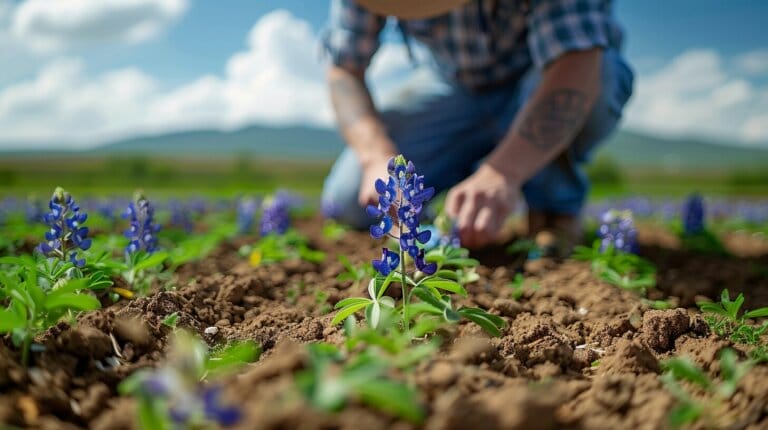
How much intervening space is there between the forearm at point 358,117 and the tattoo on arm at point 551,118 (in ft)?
2.50

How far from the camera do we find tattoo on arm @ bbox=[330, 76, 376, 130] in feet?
12.0

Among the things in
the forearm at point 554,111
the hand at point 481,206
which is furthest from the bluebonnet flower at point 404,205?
the forearm at point 554,111

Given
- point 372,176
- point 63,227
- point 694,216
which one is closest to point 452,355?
point 63,227

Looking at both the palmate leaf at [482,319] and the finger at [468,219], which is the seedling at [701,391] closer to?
the palmate leaf at [482,319]

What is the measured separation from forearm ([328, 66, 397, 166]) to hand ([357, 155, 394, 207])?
0.09ft

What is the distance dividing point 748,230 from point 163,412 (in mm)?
5934

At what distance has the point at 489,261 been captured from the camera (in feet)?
10.5

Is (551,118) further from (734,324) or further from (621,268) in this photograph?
(734,324)

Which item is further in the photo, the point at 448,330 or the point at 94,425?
the point at 448,330

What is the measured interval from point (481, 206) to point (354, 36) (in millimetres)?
1682

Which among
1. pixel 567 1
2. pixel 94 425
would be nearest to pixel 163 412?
pixel 94 425

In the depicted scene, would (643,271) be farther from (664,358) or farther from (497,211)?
(664,358)

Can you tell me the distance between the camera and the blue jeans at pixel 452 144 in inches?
157

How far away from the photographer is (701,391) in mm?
1347
